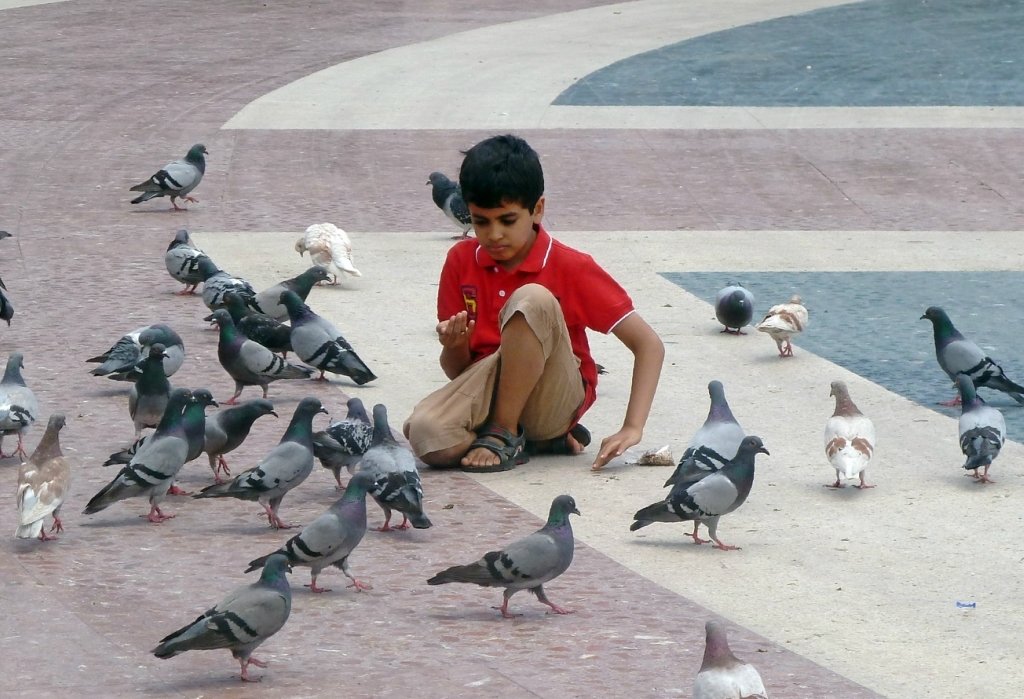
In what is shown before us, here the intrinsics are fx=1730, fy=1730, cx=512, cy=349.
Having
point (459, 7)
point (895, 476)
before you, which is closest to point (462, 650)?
point (895, 476)

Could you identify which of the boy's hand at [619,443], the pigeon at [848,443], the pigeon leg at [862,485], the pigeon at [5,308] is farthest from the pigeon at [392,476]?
the pigeon at [5,308]

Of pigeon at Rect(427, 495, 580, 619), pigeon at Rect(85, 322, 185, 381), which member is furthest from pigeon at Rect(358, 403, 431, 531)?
pigeon at Rect(85, 322, 185, 381)

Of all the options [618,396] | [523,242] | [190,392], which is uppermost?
[523,242]

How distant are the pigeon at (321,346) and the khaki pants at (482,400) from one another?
1054 mm

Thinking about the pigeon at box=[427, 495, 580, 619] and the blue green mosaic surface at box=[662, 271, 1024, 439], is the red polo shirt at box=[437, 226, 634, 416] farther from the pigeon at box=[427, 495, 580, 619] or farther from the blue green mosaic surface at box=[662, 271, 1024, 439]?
the blue green mosaic surface at box=[662, 271, 1024, 439]

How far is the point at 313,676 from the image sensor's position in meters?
4.70

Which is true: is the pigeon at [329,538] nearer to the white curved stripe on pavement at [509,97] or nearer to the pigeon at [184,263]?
the pigeon at [184,263]

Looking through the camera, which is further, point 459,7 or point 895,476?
point 459,7

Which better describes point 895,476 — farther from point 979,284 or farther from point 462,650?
point 979,284

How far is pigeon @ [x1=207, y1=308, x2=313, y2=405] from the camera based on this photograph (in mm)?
7590

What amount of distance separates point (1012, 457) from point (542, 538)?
2.63m

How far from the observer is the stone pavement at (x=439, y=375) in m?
4.93

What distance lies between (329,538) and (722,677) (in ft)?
5.06

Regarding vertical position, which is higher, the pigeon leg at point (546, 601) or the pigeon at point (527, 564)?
Answer: the pigeon at point (527, 564)
